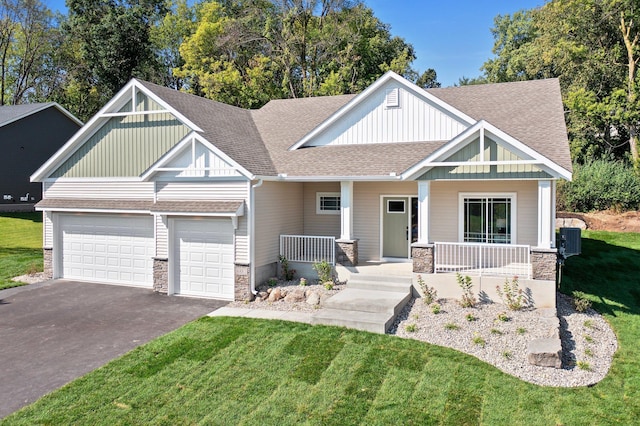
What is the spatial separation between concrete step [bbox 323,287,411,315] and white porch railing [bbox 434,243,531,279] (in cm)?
143

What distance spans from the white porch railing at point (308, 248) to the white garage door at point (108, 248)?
405cm

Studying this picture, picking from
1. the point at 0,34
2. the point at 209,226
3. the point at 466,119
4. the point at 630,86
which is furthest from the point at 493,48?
the point at 0,34

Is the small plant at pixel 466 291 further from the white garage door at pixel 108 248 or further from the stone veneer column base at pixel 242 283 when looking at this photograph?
the white garage door at pixel 108 248

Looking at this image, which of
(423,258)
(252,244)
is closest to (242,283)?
(252,244)

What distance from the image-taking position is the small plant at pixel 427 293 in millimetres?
11055

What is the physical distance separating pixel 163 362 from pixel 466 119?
10.4 m

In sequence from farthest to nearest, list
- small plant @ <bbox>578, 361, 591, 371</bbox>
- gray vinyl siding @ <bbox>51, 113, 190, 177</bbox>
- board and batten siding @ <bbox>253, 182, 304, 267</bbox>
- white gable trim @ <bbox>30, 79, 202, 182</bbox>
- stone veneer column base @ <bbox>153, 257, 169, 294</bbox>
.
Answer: gray vinyl siding @ <bbox>51, 113, 190, 177</bbox>
white gable trim @ <bbox>30, 79, 202, 182</bbox>
stone veneer column base @ <bbox>153, 257, 169, 294</bbox>
board and batten siding @ <bbox>253, 182, 304, 267</bbox>
small plant @ <bbox>578, 361, 591, 371</bbox>

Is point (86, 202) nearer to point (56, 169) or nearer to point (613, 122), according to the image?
point (56, 169)

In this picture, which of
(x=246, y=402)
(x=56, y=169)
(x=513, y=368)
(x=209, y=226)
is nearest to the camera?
(x=246, y=402)

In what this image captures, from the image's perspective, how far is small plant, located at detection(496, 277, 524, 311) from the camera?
10.5 meters

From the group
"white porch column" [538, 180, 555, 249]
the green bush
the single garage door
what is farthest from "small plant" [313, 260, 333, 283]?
the green bush

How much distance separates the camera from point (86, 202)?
47.8ft

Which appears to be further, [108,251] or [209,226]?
[108,251]

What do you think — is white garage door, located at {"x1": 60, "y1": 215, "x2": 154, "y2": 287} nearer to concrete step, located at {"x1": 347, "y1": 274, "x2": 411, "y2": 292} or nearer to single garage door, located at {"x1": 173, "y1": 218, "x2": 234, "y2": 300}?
single garage door, located at {"x1": 173, "y1": 218, "x2": 234, "y2": 300}
